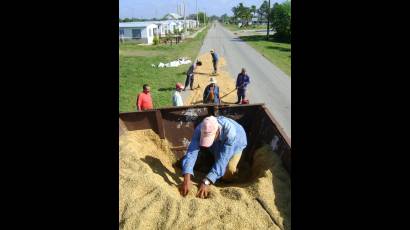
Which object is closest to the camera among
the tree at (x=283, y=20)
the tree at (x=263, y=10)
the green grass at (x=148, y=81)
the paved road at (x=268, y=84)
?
the paved road at (x=268, y=84)

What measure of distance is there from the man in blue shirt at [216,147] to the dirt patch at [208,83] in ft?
21.5

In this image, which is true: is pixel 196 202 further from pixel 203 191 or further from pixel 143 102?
pixel 143 102

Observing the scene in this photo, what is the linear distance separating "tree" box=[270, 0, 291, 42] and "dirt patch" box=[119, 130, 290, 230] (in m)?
33.1

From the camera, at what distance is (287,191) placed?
13.5 feet

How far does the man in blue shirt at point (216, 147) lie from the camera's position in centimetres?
415

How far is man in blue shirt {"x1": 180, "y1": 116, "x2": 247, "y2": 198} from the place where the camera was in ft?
13.6

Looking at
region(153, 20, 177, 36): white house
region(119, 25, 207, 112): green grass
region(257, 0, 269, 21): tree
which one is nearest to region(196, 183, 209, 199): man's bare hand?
region(119, 25, 207, 112): green grass

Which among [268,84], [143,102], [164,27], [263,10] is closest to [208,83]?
[268,84]

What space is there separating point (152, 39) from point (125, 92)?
93.5 feet

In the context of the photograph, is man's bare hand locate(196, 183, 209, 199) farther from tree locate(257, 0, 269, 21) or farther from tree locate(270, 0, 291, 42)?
tree locate(257, 0, 269, 21)

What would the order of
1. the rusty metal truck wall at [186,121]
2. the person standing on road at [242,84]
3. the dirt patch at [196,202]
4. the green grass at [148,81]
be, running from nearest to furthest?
the dirt patch at [196,202], the rusty metal truck wall at [186,121], the person standing on road at [242,84], the green grass at [148,81]

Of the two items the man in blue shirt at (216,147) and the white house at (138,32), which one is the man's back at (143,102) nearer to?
the man in blue shirt at (216,147)

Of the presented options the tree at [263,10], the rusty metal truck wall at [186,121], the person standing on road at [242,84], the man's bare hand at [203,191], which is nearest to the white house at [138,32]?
the person standing on road at [242,84]
